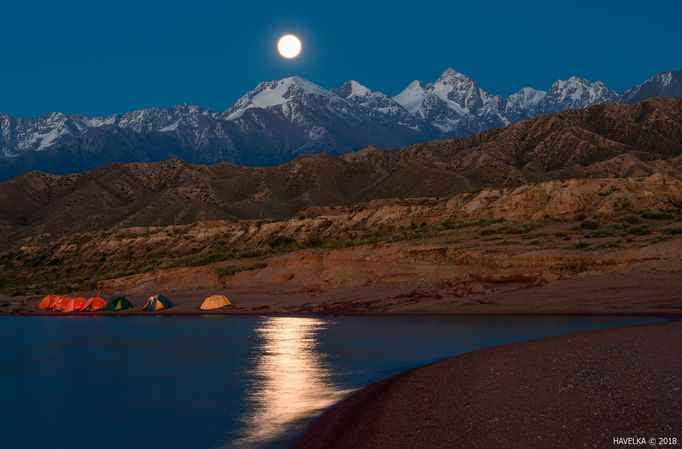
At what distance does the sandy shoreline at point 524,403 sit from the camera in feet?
35.0

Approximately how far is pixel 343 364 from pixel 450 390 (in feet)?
23.6

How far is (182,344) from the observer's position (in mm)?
29344

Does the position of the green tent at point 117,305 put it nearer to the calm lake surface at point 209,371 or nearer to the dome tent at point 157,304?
the dome tent at point 157,304

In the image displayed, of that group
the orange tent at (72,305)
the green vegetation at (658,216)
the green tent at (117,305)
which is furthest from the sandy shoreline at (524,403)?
the orange tent at (72,305)

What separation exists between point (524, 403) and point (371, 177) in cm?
16991

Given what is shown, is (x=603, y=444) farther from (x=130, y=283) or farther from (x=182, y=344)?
(x=130, y=283)

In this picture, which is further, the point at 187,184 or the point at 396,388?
the point at 187,184

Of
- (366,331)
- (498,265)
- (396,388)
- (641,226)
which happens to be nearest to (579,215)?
(641,226)

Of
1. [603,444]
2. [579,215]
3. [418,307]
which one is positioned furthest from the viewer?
[579,215]

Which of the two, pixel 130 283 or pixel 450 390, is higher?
pixel 130 283

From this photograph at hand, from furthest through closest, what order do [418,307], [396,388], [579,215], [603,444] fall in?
[579,215] < [418,307] < [396,388] < [603,444]

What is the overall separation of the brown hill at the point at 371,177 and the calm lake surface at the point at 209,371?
347 ft

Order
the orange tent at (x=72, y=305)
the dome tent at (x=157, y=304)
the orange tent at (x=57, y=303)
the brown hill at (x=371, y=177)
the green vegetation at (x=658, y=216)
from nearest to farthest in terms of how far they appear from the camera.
Answer: the dome tent at (x=157, y=304)
the green vegetation at (x=658, y=216)
the orange tent at (x=72, y=305)
the orange tent at (x=57, y=303)
the brown hill at (x=371, y=177)

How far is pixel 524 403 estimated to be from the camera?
12883mm
